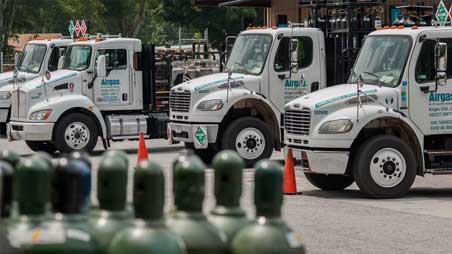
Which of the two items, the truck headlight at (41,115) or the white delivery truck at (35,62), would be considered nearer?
the truck headlight at (41,115)

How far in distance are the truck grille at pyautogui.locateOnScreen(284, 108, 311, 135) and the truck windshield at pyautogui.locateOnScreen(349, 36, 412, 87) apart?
3.33 feet

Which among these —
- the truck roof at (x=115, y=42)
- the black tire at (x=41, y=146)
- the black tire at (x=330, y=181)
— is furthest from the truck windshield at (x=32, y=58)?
the black tire at (x=330, y=181)

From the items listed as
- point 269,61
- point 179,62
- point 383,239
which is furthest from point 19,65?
point 383,239

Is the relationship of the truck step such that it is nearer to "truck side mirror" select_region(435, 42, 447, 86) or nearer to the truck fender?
"truck side mirror" select_region(435, 42, 447, 86)

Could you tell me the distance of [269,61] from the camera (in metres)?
21.7

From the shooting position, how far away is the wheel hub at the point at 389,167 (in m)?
16.5

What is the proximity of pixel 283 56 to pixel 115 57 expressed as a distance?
4636 millimetres

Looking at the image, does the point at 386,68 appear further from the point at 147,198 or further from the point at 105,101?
→ the point at 147,198

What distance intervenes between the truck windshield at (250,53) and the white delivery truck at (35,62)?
239 inches

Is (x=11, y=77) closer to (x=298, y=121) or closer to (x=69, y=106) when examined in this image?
(x=69, y=106)

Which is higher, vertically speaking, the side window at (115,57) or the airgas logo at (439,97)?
the side window at (115,57)

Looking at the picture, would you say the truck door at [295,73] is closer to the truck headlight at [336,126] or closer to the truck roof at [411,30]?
the truck roof at [411,30]

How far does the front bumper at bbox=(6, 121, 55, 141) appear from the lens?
78.9ft

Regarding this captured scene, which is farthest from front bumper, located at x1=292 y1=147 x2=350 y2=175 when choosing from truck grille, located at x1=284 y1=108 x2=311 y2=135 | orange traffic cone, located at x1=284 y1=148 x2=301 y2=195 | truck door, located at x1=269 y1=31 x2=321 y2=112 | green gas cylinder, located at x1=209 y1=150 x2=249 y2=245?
green gas cylinder, located at x1=209 y1=150 x2=249 y2=245
